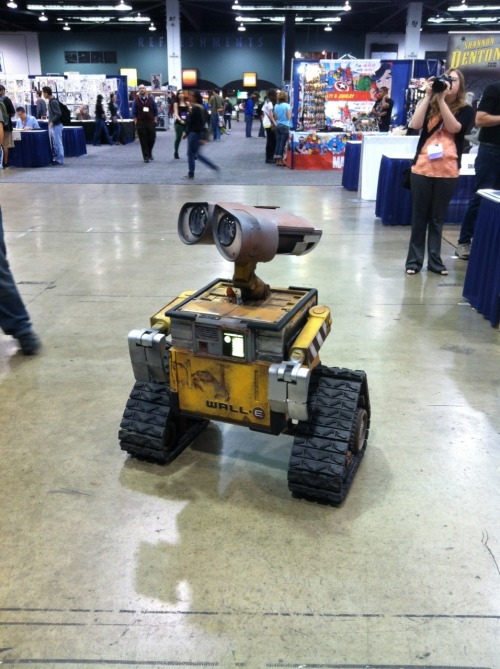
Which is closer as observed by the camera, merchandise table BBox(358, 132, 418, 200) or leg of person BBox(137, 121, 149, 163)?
merchandise table BBox(358, 132, 418, 200)

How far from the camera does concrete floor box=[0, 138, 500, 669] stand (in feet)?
5.78

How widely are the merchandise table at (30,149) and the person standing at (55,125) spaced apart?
16 cm

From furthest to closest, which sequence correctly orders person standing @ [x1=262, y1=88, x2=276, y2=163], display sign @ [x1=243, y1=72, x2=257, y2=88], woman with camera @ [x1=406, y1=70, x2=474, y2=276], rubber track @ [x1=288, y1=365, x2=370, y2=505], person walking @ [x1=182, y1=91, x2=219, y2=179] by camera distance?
display sign @ [x1=243, y1=72, x2=257, y2=88], person standing @ [x1=262, y1=88, x2=276, y2=163], person walking @ [x1=182, y1=91, x2=219, y2=179], woman with camera @ [x1=406, y1=70, x2=474, y2=276], rubber track @ [x1=288, y1=365, x2=370, y2=505]

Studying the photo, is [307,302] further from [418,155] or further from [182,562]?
[418,155]

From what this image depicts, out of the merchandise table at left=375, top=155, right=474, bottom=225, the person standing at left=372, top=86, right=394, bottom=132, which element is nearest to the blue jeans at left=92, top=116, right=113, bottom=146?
the person standing at left=372, top=86, right=394, bottom=132

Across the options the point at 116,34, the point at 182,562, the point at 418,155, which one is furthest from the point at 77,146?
the point at 116,34

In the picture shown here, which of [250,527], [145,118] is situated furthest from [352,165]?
[250,527]

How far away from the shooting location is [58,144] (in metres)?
14.0

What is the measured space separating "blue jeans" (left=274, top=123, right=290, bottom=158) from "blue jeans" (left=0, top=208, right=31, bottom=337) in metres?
10.7

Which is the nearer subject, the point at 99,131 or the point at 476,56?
the point at 476,56

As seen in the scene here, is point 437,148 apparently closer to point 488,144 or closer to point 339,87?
point 488,144

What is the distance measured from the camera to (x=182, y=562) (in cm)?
206

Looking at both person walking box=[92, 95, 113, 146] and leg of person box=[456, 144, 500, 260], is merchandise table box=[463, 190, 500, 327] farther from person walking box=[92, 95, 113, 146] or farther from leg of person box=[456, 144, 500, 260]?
person walking box=[92, 95, 113, 146]

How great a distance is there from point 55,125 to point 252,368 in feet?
43.2
